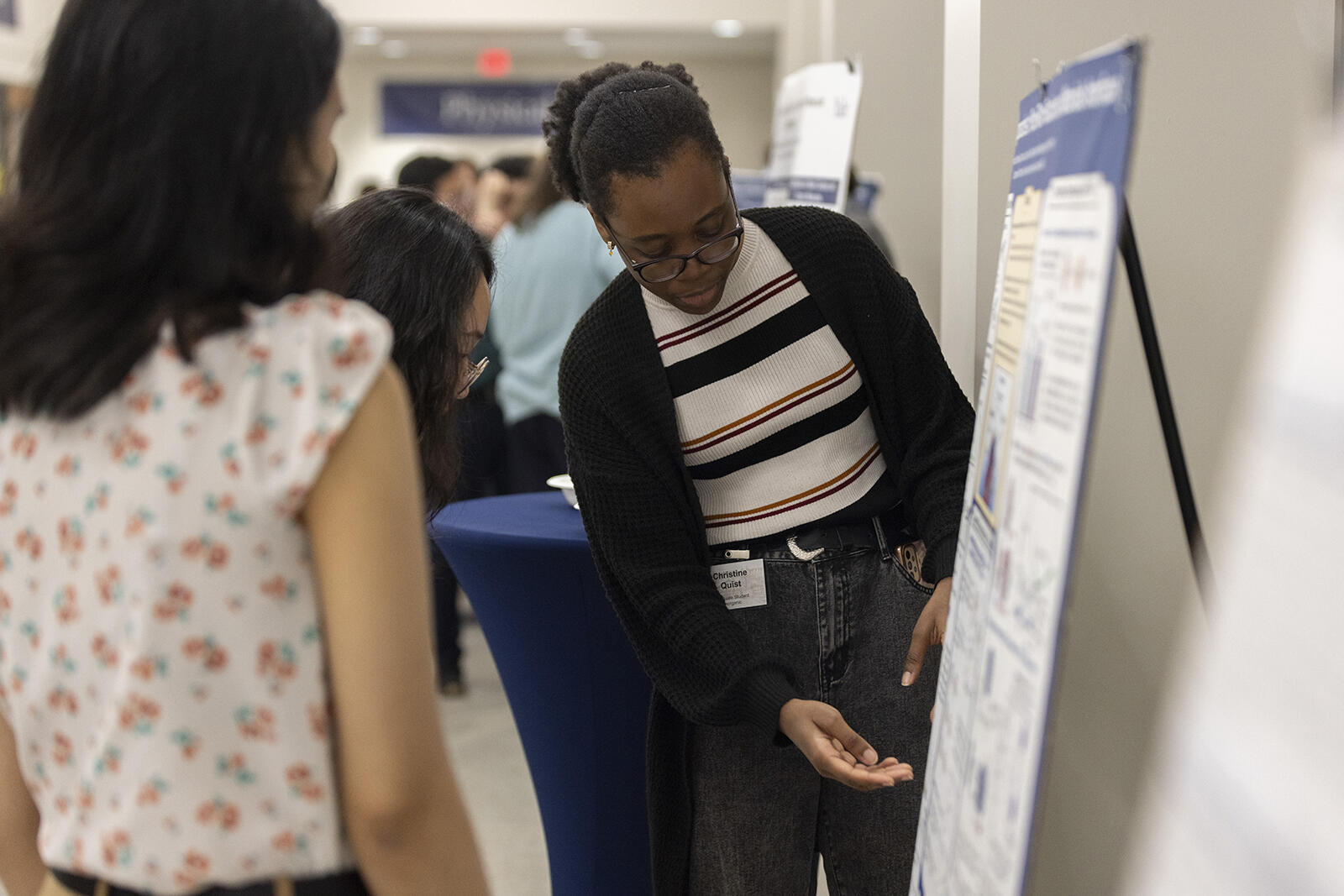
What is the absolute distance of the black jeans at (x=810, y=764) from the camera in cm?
147

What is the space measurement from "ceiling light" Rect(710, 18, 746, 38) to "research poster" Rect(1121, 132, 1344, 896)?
27.9ft

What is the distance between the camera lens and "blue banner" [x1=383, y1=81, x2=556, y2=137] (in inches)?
457

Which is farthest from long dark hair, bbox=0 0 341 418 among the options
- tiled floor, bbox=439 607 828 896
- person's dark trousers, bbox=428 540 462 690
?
person's dark trousers, bbox=428 540 462 690

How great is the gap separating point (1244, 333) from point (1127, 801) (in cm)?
61

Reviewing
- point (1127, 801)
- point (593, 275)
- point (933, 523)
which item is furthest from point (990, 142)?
point (593, 275)

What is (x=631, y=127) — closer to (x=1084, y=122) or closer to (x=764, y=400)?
(x=764, y=400)

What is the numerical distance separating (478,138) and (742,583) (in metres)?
11.1

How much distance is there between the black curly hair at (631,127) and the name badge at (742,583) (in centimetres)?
48

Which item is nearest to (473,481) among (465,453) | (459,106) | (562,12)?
(465,453)

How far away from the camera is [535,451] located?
3.88 meters

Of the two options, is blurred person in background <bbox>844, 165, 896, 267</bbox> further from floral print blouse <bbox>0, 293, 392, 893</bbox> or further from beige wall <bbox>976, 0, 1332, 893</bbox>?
floral print blouse <bbox>0, 293, 392, 893</bbox>

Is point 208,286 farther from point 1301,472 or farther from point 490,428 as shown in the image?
point 490,428

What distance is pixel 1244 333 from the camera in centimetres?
119

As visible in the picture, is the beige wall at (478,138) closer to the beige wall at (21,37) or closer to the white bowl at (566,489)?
the beige wall at (21,37)
